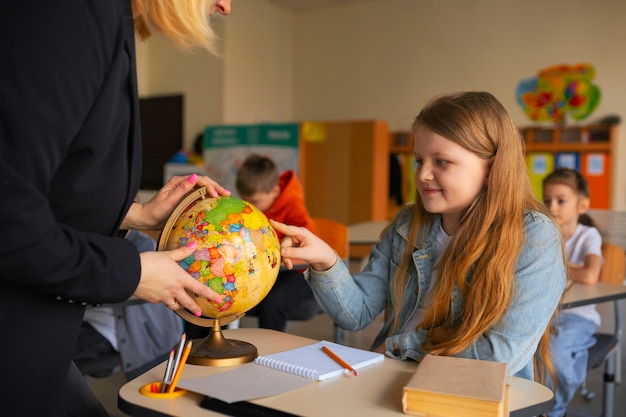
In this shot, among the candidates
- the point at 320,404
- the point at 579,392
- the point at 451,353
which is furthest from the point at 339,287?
the point at 579,392

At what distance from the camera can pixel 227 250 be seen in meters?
1.28

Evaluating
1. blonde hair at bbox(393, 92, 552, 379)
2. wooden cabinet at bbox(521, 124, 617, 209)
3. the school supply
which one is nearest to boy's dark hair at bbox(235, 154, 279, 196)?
blonde hair at bbox(393, 92, 552, 379)

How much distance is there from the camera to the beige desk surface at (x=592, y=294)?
7.98 ft

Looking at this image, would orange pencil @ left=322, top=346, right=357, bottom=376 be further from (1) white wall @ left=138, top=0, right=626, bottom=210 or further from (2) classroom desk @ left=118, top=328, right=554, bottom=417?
(1) white wall @ left=138, top=0, right=626, bottom=210

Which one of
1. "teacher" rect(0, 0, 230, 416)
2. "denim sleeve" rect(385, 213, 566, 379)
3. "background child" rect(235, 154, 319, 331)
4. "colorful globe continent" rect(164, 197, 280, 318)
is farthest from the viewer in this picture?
"background child" rect(235, 154, 319, 331)

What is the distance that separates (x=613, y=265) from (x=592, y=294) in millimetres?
677

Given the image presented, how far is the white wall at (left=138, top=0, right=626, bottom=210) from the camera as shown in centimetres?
828

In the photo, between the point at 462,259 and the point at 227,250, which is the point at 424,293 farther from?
the point at 227,250

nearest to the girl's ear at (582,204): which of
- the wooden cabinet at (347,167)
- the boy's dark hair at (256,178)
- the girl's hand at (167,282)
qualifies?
the boy's dark hair at (256,178)

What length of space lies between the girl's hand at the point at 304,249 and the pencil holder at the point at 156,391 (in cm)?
38

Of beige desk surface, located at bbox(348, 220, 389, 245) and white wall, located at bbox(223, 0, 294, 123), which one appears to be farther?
white wall, located at bbox(223, 0, 294, 123)

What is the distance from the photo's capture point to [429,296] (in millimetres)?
1693

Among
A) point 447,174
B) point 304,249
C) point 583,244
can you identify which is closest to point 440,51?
point 583,244

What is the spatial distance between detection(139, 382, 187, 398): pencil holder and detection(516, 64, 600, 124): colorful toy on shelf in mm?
8124
